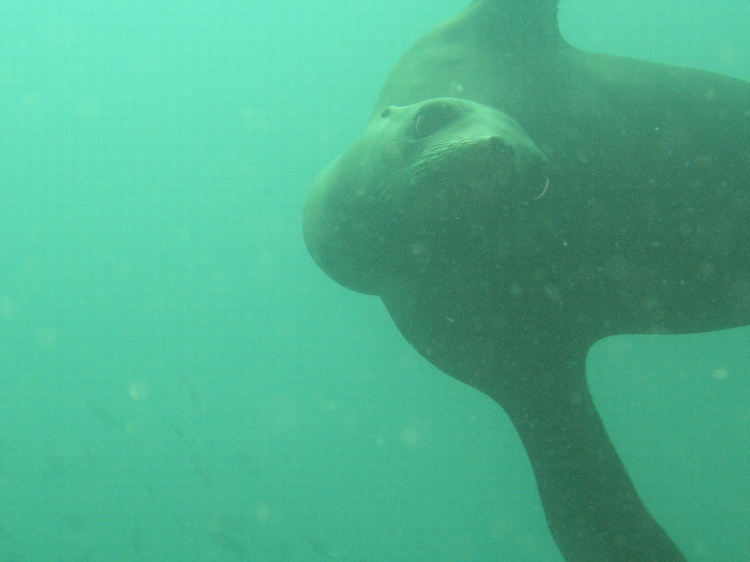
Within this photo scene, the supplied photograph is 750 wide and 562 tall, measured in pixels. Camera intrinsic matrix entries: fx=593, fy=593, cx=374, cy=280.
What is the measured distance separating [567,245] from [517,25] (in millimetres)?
1526

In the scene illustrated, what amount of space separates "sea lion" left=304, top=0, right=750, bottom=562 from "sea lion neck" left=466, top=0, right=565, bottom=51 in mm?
173

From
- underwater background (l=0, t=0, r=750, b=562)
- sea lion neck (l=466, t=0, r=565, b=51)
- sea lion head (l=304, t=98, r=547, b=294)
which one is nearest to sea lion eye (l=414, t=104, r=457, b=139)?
sea lion head (l=304, t=98, r=547, b=294)

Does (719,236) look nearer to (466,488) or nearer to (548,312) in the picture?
(548,312)

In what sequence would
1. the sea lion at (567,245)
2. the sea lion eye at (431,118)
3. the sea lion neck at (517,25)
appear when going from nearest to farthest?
the sea lion eye at (431,118) → the sea lion at (567,245) → the sea lion neck at (517,25)

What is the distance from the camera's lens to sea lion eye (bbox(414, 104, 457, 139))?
8.41 feet

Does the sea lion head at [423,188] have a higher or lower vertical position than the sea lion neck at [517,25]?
lower

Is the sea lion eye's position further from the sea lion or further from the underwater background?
the underwater background

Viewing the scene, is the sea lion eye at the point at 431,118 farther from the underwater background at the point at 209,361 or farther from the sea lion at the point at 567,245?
the underwater background at the point at 209,361

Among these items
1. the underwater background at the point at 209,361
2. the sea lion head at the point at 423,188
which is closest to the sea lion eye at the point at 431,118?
the sea lion head at the point at 423,188

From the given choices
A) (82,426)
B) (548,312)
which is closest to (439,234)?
(548,312)

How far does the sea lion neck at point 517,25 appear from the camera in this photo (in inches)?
141

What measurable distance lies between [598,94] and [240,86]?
9301cm

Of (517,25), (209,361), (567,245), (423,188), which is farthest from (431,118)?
(209,361)

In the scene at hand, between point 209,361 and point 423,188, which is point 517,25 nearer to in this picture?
point 423,188
